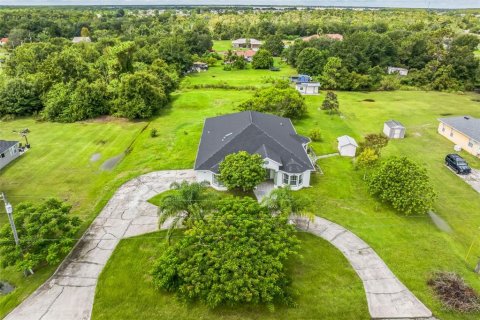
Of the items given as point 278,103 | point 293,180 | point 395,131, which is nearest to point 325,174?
point 293,180

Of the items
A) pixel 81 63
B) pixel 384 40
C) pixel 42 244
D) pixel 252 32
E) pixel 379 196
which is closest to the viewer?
pixel 42 244

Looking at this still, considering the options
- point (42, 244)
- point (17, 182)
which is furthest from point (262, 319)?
point (17, 182)

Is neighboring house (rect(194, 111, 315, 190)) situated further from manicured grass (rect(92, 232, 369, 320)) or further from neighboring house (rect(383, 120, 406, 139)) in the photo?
neighboring house (rect(383, 120, 406, 139))

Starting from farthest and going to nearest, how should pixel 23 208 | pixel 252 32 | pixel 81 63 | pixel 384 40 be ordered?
pixel 252 32 → pixel 384 40 → pixel 81 63 → pixel 23 208

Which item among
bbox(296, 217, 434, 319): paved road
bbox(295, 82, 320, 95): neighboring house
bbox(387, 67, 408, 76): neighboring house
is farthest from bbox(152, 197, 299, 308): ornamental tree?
bbox(387, 67, 408, 76): neighboring house

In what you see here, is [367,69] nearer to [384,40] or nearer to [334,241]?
[384,40]

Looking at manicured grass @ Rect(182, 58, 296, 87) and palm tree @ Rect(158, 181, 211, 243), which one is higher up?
palm tree @ Rect(158, 181, 211, 243)

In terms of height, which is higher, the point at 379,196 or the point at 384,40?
the point at 384,40
